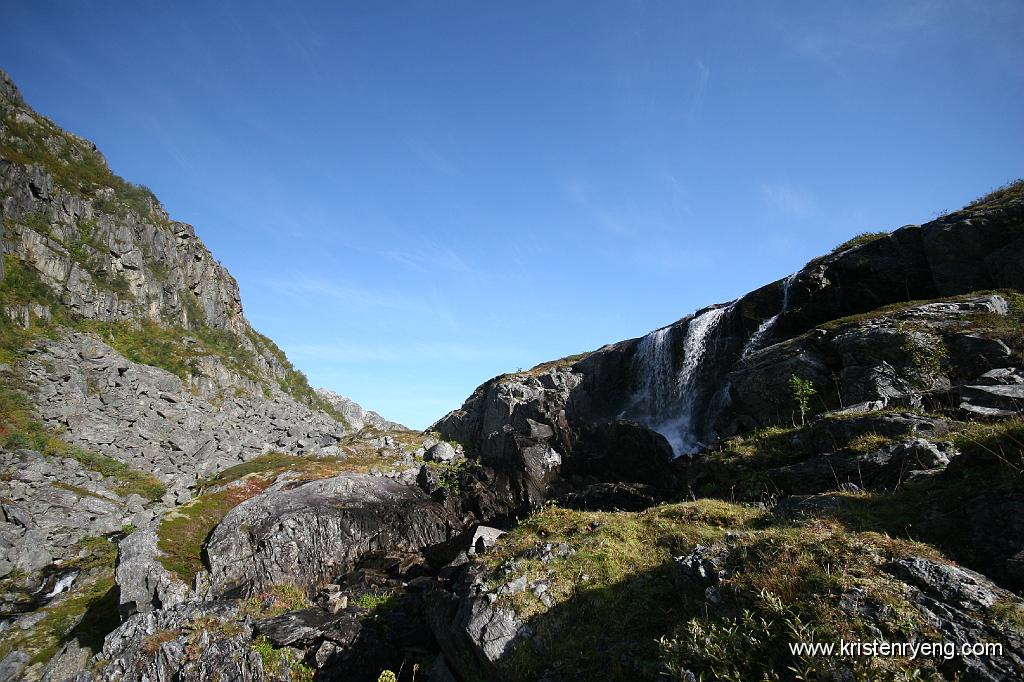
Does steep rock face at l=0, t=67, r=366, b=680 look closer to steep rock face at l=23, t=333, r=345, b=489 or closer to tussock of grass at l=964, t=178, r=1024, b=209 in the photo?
steep rock face at l=23, t=333, r=345, b=489

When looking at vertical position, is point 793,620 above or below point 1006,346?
below

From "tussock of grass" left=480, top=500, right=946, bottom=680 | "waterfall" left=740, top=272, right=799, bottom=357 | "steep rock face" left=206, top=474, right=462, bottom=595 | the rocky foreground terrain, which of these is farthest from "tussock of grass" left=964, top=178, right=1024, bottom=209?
"steep rock face" left=206, top=474, right=462, bottom=595

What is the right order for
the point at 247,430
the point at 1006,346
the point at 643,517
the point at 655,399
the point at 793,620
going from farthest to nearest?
the point at 247,430
the point at 655,399
the point at 1006,346
the point at 643,517
the point at 793,620

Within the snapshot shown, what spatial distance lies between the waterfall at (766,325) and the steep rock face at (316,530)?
80.7 feet

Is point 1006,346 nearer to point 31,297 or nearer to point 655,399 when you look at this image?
point 655,399

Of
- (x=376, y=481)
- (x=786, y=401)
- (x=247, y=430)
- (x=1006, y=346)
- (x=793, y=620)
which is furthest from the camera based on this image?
(x=247, y=430)

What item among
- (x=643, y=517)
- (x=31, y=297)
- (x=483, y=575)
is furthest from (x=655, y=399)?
(x=31, y=297)

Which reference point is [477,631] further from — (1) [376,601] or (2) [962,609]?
(1) [376,601]

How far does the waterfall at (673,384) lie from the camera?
36.8 metres

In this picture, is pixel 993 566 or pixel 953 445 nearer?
pixel 993 566

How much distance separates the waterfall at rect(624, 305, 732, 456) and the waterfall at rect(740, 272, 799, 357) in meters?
Answer: 4.34

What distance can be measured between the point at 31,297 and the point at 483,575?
56.2 metres

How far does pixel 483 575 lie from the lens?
11672 mm

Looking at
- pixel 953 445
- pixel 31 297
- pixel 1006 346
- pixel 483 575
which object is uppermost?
pixel 31 297
